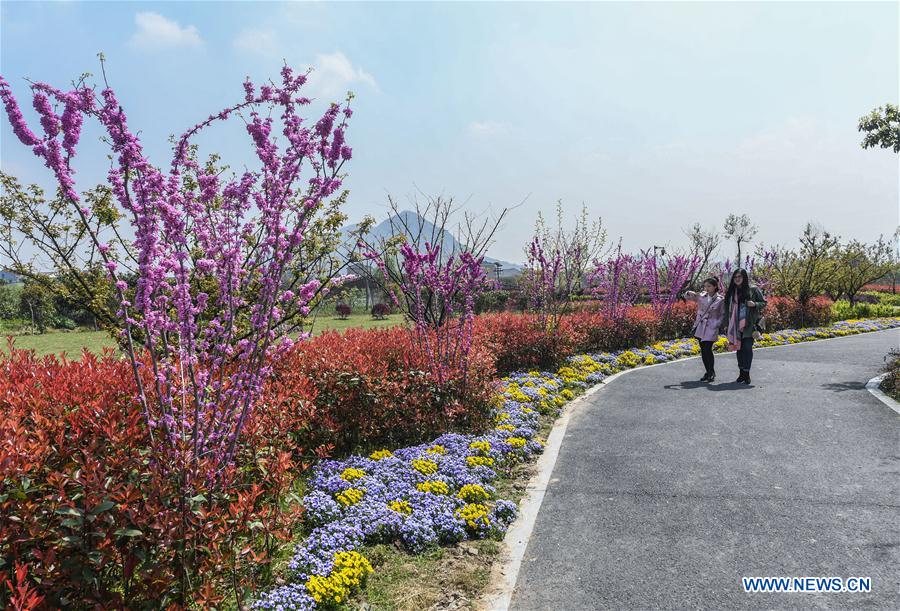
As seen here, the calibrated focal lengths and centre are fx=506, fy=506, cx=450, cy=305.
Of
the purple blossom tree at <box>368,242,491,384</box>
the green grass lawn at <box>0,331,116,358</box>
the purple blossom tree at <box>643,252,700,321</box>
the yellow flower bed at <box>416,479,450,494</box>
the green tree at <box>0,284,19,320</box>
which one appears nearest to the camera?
the yellow flower bed at <box>416,479,450,494</box>

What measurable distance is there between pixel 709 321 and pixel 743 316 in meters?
0.58

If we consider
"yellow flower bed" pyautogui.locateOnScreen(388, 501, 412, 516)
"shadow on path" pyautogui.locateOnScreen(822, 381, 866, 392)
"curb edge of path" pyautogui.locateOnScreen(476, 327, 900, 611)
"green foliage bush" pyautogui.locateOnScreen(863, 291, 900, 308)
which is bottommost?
"curb edge of path" pyautogui.locateOnScreen(476, 327, 900, 611)

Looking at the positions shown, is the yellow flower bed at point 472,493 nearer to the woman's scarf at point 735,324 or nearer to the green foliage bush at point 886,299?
the woman's scarf at point 735,324

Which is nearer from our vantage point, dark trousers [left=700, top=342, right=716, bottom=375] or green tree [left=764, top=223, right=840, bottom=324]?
dark trousers [left=700, top=342, right=716, bottom=375]

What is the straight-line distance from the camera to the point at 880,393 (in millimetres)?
8203

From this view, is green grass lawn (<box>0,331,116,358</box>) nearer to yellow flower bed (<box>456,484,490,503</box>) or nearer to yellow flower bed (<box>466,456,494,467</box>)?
yellow flower bed (<box>466,456,494,467</box>)

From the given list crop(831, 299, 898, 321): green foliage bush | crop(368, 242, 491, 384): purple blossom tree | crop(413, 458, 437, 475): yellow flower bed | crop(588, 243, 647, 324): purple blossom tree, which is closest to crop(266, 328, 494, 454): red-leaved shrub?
crop(368, 242, 491, 384): purple blossom tree

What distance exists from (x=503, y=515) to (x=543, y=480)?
0.96m

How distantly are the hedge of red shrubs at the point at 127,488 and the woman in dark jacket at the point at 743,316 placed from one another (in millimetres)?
6882

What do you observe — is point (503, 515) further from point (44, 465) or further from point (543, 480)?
point (44, 465)

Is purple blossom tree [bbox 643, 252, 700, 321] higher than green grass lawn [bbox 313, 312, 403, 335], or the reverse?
purple blossom tree [bbox 643, 252, 700, 321]

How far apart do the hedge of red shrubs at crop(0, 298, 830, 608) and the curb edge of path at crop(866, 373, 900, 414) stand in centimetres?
744

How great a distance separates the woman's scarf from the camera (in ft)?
30.0

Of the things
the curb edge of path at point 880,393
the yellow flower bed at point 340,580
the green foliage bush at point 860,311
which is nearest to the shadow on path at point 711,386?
the curb edge of path at point 880,393
